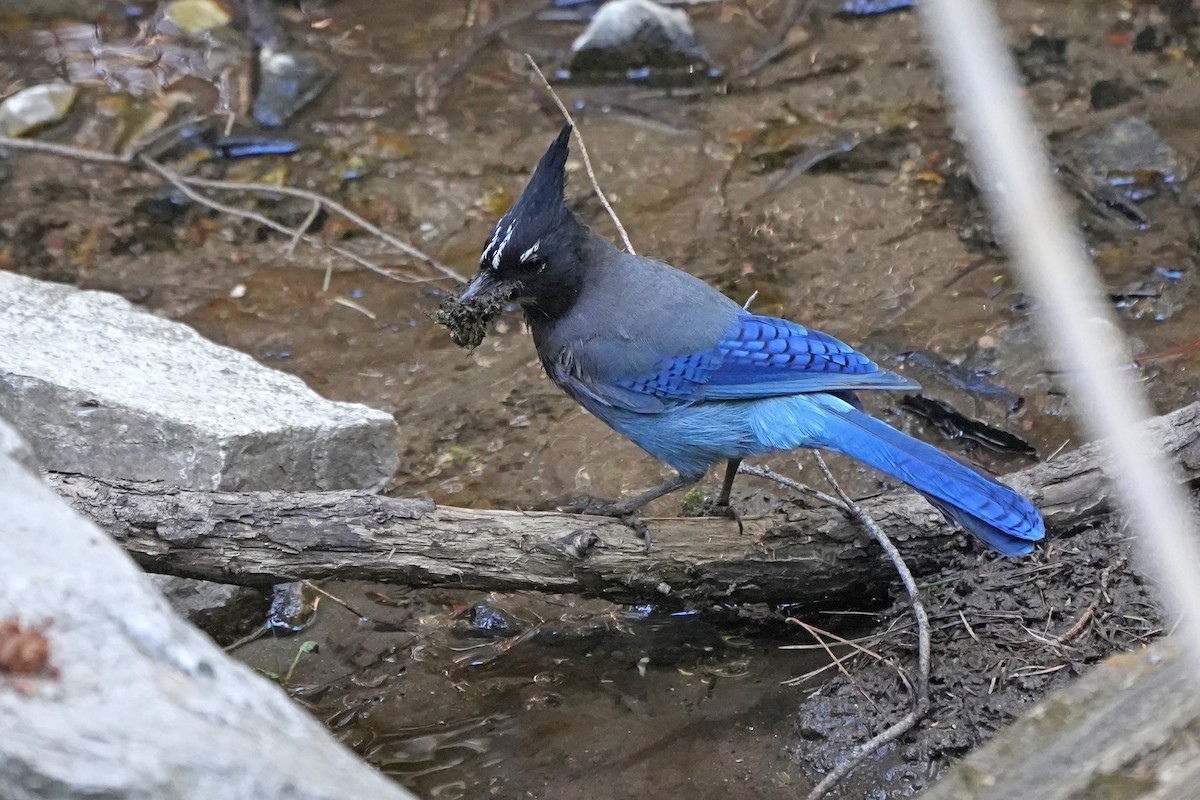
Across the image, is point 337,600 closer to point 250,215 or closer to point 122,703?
point 122,703

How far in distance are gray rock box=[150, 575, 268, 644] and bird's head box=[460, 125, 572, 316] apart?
1.08m

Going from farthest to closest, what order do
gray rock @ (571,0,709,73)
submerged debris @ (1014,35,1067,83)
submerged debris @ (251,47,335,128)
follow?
gray rock @ (571,0,709,73), submerged debris @ (251,47,335,128), submerged debris @ (1014,35,1067,83)

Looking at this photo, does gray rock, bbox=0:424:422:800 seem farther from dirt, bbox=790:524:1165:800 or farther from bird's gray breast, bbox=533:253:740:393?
bird's gray breast, bbox=533:253:740:393

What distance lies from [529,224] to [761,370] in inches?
28.5

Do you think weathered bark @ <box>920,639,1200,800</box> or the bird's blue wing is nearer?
weathered bark @ <box>920,639,1200,800</box>

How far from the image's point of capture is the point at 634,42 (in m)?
6.38

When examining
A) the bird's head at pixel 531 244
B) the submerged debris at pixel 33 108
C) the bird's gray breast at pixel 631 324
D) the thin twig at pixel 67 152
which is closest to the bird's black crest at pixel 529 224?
the bird's head at pixel 531 244

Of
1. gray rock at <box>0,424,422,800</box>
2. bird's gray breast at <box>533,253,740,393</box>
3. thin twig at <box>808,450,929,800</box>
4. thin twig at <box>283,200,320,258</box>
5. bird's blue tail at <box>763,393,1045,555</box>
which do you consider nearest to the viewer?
gray rock at <box>0,424,422,800</box>

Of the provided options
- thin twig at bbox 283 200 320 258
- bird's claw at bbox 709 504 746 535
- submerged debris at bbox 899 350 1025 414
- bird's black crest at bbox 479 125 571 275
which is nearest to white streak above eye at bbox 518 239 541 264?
bird's black crest at bbox 479 125 571 275

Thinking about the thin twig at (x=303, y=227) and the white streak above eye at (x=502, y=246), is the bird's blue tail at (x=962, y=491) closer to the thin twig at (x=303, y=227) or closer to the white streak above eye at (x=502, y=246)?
the white streak above eye at (x=502, y=246)

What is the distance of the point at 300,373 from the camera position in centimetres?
470

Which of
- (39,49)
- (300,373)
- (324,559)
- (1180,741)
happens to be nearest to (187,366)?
(300,373)

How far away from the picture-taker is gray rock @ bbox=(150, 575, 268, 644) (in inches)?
141

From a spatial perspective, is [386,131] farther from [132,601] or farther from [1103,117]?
[132,601]
